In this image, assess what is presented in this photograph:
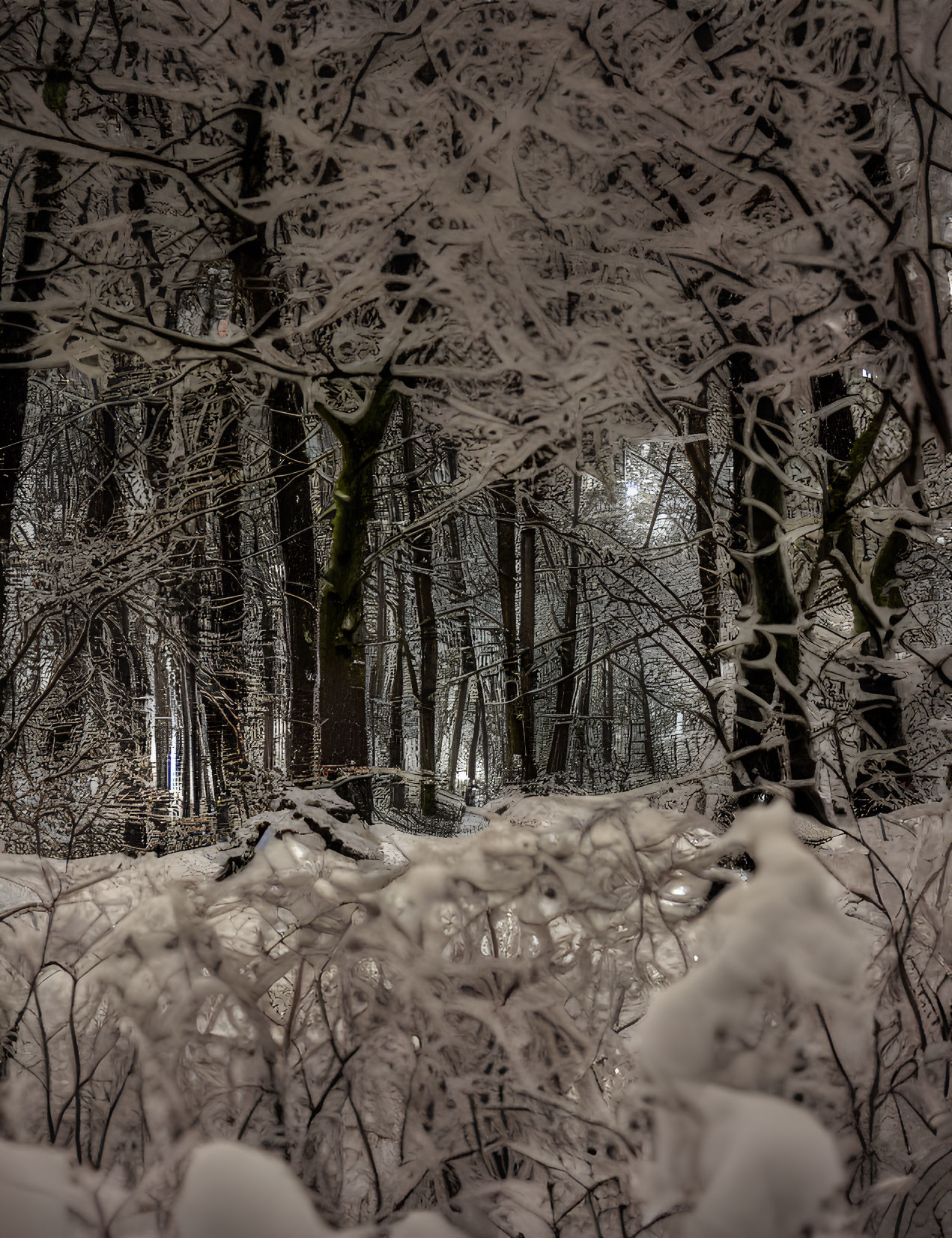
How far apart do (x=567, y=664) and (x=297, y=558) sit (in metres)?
1.01

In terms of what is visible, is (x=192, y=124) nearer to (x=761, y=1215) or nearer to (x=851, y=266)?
(x=851, y=266)

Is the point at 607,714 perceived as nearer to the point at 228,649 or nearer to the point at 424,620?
the point at 424,620

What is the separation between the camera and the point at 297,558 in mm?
2627

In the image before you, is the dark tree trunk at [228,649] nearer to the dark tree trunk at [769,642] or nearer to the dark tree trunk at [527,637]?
the dark tree trunk at [527,637]

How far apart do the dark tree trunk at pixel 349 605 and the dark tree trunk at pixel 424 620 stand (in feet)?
0.40

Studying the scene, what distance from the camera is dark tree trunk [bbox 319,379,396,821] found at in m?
2.54

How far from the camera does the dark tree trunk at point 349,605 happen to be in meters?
2.54

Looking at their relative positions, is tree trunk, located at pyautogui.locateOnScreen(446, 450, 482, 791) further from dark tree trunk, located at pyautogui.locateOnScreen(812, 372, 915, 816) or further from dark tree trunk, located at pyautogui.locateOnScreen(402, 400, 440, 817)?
dark tree trunk, located at pyautogui.locateOnScreen(812, 372, 915, 816)

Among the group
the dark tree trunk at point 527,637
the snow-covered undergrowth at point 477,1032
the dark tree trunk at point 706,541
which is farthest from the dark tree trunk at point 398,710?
the dark tree trunk at point 706,541

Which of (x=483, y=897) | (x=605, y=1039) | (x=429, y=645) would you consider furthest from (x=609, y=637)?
(x=605, y=1039)

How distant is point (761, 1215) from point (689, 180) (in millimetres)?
2773

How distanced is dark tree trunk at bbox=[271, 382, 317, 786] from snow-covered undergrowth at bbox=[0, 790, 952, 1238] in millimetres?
481

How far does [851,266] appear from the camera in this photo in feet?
7.64

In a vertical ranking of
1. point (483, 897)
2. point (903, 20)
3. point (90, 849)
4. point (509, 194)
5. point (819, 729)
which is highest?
point (903, 20)
